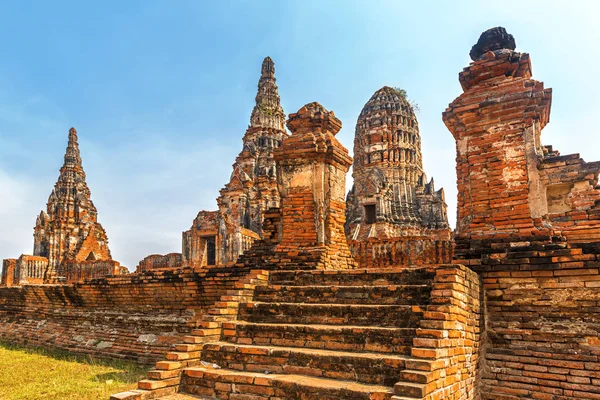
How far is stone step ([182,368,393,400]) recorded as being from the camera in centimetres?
436

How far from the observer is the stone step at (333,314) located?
17.2 ft

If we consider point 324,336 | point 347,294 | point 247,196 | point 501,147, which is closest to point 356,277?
point 347,294

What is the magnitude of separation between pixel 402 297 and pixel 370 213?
19062 millimetres

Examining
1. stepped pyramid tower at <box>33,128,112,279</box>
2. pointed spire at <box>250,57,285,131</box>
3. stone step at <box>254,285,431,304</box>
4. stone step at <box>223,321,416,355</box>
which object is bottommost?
stone step at <box>223,321,416,355</box>

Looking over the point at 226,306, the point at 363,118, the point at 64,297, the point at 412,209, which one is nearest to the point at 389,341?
the point at 226,306

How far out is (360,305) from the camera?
5.58 meters

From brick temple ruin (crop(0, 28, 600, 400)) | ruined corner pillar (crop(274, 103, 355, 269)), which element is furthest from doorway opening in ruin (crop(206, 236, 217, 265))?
ruined corner pillar (crop(274, 103, 355, 269))

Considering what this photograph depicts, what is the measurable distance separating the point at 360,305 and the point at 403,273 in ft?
2.78

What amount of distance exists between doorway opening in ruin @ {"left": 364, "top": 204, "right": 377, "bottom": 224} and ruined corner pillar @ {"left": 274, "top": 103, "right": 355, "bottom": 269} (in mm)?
15826

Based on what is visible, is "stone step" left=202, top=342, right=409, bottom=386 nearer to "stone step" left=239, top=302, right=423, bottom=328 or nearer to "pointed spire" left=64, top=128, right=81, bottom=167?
"stone step" left=239, top=302, right=423, bottom=328

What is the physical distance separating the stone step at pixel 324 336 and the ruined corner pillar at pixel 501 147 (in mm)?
2271

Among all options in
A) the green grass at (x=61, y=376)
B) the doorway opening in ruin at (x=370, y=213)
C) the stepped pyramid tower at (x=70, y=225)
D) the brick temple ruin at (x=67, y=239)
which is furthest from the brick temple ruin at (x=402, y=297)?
the stepped pyramid tower at (x=70, y=225)

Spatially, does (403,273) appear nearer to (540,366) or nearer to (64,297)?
(540,366)

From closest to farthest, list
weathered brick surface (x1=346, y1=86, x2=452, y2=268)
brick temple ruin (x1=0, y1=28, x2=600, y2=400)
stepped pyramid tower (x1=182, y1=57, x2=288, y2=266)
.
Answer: brick temple ruin (x1=0, y1=28, x2=600, y2=400) → stepped pyramid tower (x1=182, y1=57, x2=288, y2=266) → weathered brick surface (x1=346, y1=86, x2=452, y2=268)
